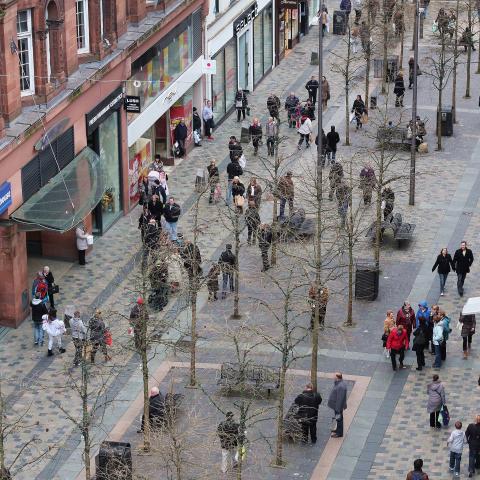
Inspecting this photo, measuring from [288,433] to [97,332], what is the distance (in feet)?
20.9

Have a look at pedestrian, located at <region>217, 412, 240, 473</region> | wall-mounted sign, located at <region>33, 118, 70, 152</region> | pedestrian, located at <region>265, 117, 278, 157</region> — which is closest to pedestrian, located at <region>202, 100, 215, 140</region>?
pedestrian, located at <region>265, 117, 278, 157</region>

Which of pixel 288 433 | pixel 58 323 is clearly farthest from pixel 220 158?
pixel 288 433

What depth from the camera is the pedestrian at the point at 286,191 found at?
55.0 m

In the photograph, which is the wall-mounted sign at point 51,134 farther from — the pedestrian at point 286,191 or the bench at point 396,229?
the bench at point 396,229

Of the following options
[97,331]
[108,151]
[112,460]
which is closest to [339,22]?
[108,151]

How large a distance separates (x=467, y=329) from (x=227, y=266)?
7.55 meters

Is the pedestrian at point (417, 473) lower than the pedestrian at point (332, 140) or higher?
lower

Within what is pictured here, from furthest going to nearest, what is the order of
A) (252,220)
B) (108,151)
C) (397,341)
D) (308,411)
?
(108,151), (252,220), (397,341), (308,411)

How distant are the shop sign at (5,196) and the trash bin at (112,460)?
34.9 ft

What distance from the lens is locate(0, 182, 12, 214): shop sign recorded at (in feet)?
152

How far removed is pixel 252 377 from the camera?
141ft

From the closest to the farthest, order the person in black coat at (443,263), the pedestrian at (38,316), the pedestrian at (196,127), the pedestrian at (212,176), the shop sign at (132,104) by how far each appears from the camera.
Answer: the pedestrian at (38,316), the person in black coat at (443,263), the shop sign at (132,104), the pedestrian at (212,176), the pedestrian at (196,127)

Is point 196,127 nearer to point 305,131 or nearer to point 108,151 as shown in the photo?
point 305,131

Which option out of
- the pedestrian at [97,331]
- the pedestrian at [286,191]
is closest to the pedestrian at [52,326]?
the pedestrian at [97,331]
